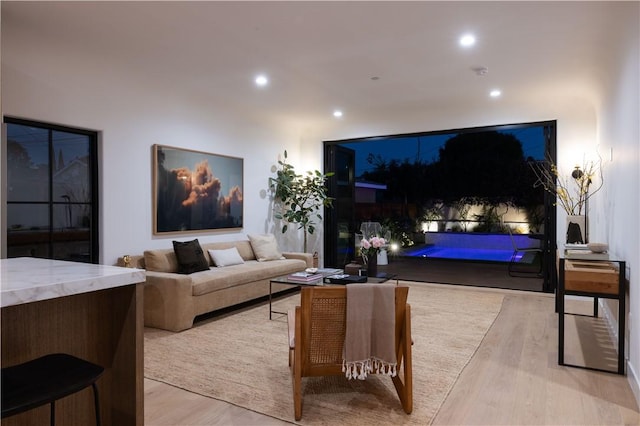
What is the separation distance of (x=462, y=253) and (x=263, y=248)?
186 inches

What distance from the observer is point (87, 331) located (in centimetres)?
170

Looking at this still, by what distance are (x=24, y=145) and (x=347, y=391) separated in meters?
3.77

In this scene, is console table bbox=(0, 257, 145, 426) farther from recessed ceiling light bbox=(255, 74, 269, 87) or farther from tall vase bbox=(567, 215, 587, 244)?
tall vase bbox=(567, 215, 587, 244)

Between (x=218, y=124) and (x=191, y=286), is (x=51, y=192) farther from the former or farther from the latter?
(x=218, y=124)

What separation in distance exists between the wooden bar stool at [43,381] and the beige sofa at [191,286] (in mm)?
2662

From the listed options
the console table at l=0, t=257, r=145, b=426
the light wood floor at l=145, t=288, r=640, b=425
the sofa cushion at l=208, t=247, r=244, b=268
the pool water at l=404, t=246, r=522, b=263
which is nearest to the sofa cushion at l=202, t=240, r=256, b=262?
the sofa cushion at l=208, t=247, r=244, b=268

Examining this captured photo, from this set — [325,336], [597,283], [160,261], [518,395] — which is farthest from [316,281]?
[597,283]

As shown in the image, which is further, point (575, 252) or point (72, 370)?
point (575, 252)

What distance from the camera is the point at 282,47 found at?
149 inches

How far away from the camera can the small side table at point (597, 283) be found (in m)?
2.93

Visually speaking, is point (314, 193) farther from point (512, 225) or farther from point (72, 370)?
point (72, 370)

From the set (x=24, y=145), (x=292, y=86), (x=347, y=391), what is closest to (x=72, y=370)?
(x=347, y=391)

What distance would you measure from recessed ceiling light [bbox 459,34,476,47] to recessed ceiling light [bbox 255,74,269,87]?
83.8 inches

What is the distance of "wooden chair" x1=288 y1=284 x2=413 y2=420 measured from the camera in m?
2.36
